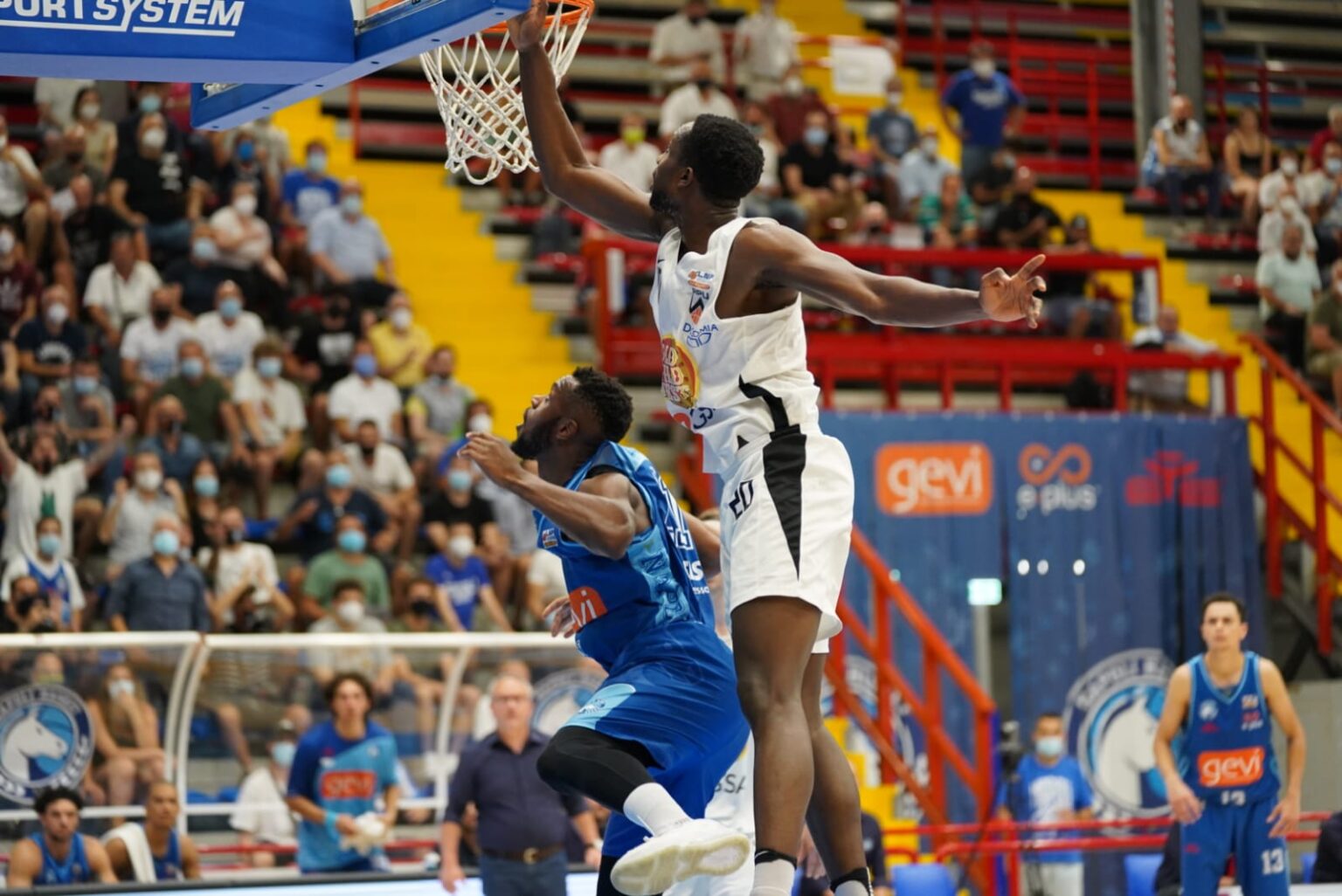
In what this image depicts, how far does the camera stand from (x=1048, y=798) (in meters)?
13.3

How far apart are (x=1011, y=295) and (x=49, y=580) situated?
9.12 metres

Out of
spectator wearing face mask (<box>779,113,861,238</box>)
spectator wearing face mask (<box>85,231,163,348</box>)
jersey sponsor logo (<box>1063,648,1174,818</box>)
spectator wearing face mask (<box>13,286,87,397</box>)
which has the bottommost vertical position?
jersey sponsor logo (<box>1063,648,1174,818</box>)

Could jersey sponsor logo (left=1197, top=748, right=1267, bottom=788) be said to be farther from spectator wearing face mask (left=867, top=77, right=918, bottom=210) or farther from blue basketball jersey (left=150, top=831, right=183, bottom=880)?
spectator wearing face mask (left=867, top=77, right=918, bottom=210)

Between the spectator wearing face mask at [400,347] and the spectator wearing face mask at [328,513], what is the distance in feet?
5.03

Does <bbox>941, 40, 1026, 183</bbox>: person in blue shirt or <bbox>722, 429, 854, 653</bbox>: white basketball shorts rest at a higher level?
<bbox>941, 40, 1026, 183</bbox>: person in blue shirt

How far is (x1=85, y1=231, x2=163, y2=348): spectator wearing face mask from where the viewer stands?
14789 mm

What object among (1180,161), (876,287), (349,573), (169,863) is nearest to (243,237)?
(349,573)

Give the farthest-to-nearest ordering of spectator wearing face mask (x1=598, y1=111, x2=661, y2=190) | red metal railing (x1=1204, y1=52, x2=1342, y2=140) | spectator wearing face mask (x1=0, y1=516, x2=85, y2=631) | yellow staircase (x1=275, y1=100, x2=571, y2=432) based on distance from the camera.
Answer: red metal railing (x1=1204, y1=52, x2=1342, y2=140)
spectator wearing face mask (x1=598, y1=111, x2=661, y2=190)
yellow staircase (x1=275, y1=100, x2=571, y2=432)
spectator wearing face mask (x1=0, y1=516, x2=85, y2=631)

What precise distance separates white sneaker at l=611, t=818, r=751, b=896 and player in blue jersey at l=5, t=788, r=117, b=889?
6180 millimetres

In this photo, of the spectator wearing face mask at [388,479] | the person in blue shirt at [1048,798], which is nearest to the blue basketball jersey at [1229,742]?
the person in blue shirt at [1048,798]

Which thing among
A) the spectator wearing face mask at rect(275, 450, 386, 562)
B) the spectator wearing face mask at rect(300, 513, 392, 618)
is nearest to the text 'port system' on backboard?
the spectator wearing face mask at rect(300, 513, 392, 618)

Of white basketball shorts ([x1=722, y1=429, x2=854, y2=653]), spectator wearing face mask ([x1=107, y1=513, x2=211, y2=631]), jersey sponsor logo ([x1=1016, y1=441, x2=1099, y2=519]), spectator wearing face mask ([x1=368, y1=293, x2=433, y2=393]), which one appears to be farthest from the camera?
jersey sponsor logo ([x1=1016, y1=441, x2=1099, y2=519])

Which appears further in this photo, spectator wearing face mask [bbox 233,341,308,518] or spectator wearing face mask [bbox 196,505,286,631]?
spectator wearing face mask [bbox 233,341,308,518]

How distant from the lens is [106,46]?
5582 mm
